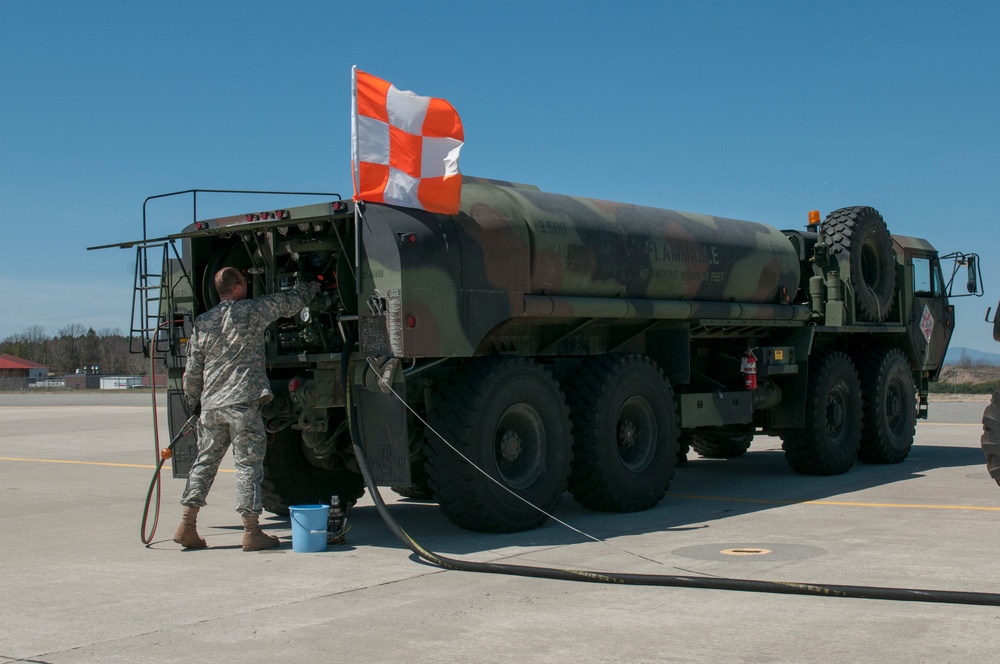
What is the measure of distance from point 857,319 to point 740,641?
9.14 metres

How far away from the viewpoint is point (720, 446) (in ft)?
51.5

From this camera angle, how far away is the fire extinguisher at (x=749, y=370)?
40.2 feet

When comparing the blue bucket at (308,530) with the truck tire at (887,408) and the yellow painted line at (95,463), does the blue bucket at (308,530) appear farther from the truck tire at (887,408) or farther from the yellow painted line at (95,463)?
the truck tire at (887,408)

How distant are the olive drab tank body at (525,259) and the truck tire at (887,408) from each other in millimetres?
2681

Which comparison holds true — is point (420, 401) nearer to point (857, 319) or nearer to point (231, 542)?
point (231, 542)

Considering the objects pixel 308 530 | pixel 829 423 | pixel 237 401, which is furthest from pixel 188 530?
pixel 829 423

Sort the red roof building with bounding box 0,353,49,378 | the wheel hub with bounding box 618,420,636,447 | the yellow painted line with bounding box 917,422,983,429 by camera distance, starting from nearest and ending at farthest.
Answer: the wheel hub with bounding box 618,420,636,447, the yellow painted line with bounding box 917,422,983,429, the red roof building with bounding box 0,353,49,378

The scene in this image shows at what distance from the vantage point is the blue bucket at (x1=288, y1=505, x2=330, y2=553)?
8.41m

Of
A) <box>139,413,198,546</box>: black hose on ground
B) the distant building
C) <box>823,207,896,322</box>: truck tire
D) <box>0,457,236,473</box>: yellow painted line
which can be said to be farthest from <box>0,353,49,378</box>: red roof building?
<box>139,413,198,546</box>: black hose on ground

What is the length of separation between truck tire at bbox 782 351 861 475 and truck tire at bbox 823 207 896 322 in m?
0.82

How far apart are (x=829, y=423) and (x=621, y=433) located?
3.98 metres

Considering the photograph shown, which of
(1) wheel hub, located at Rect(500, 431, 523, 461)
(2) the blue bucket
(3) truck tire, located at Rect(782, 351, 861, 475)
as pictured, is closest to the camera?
(2) the blue bucket

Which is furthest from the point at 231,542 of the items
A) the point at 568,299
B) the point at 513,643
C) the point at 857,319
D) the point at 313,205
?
the point at 857,319

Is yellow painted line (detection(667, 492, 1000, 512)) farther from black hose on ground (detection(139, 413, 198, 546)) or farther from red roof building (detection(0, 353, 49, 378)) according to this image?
red roof building (detection(0, 353, 49, 378))
